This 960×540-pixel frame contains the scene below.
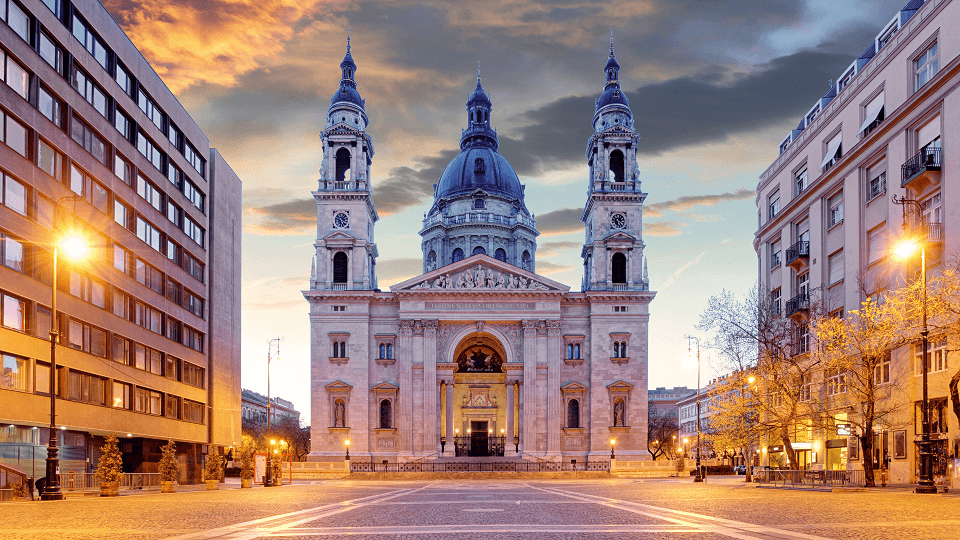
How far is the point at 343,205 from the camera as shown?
88812 mm

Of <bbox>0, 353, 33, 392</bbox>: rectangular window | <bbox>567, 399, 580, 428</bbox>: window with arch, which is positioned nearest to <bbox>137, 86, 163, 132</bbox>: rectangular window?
<bbox>0, 353, 33, 392</bbox>: rectangular window

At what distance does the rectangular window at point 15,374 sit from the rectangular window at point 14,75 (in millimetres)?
10374

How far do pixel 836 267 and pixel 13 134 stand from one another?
4090 cm

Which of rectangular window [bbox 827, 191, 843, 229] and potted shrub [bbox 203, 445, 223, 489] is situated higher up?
rectangular window [bbox 827, 191, 843, 229]

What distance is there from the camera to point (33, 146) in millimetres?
38656

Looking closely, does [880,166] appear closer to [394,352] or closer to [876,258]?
[876,258]

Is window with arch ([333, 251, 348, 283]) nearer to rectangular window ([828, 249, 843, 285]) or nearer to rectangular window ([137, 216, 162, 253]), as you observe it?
rectangular window ([137, 216, 162, 253])

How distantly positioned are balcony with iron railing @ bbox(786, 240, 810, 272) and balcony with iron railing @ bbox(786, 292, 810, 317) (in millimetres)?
1921

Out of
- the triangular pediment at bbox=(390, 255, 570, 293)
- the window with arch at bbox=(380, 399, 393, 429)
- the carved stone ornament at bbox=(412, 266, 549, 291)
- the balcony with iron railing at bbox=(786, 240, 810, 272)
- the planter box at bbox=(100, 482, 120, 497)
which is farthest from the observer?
the carved stone ornament at bbox=(412, 266, 549, 291)

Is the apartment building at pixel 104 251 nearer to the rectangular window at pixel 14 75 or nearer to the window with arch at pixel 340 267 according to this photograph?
the rectangular window at pixel 14 75

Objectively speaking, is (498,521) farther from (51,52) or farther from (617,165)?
(617,165)

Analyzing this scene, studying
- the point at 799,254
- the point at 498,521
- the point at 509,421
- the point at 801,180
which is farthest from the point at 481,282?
the point at 498,521

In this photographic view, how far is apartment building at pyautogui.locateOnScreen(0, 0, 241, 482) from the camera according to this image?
37500mm

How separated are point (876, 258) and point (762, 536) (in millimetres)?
36052
